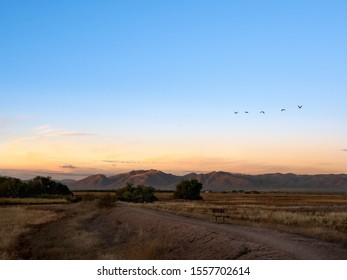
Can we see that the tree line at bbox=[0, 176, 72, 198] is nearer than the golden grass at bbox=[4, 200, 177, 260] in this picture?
No

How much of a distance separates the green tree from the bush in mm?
19636

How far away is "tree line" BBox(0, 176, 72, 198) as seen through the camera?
119156 mm

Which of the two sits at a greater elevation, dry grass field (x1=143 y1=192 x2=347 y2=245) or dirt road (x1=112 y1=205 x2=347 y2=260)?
dirt road (x1=112 y1=205 x2=347 y2=260)

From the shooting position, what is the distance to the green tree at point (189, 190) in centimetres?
12538

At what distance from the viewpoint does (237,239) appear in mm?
20984

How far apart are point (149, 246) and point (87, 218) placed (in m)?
30.9

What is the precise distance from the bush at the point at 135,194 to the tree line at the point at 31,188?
29682 millimetres

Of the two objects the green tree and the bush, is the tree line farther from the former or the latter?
the green tree

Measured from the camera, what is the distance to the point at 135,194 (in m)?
105

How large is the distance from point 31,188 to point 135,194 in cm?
3597

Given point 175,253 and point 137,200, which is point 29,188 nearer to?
point 137,200

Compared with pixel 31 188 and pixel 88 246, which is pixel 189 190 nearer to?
pixel 31 188

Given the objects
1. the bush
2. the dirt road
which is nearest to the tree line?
the bush
